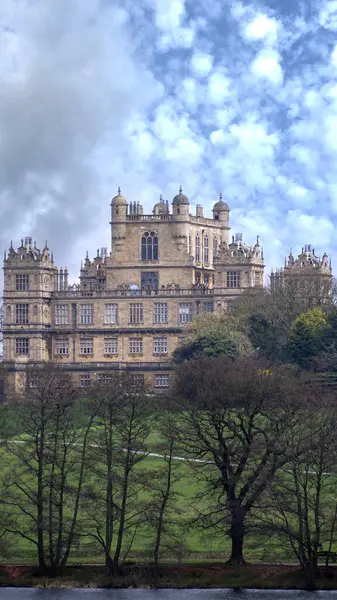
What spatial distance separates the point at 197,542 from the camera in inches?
2827

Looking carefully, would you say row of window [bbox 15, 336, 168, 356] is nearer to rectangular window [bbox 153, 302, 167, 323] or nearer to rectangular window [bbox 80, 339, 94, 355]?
rectangular window [bbox 80, 339, 94, 355]

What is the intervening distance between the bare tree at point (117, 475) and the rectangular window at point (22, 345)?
6464cm

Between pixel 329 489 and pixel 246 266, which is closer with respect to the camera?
pixel 329 489

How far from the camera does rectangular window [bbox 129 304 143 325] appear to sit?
137000 millimetres

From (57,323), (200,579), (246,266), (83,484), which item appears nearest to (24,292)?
(57,323)

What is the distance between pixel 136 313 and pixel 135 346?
7.68 feet

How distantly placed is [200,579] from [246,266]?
68.0 m

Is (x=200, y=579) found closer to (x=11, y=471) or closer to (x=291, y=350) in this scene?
(x=11, y=471)

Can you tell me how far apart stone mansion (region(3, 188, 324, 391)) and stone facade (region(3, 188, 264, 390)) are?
7 centimetres

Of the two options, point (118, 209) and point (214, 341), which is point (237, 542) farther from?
point (118, 209)

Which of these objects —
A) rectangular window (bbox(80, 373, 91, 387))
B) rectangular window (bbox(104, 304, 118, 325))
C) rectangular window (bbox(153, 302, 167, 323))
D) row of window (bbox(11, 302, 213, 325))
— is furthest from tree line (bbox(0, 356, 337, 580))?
rectangular window (bbox(104, 304, 118, 325))

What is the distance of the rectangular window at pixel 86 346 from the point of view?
13825 centimetres

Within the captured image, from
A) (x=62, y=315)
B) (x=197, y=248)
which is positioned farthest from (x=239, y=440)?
(x=197, y=248)

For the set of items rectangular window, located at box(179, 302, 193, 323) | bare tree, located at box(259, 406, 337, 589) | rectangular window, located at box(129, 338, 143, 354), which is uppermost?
rectangular window, located at box(179, 302, 193, 323)
